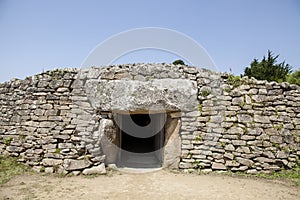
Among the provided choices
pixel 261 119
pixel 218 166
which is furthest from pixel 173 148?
pixel 261 119

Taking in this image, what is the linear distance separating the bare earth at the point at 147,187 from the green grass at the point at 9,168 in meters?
0.26

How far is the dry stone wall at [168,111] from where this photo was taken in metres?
5.57

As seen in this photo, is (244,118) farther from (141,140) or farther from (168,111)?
(141,140)

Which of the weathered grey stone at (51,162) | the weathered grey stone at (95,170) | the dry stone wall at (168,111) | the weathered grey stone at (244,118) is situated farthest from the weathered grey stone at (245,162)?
the weathered grey stone at (51,162)

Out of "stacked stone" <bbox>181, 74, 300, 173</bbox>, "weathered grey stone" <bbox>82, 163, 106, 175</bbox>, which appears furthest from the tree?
"weathered grey stone" <bbox>82, 163, 106, 175</bbox>

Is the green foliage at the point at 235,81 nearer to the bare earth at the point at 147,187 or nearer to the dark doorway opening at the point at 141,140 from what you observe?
the dark doorway opening at the point at 141,140

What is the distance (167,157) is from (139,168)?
93cm

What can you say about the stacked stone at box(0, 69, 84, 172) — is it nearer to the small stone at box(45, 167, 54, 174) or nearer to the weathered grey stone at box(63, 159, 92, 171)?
the small stone at box(45, 167, 54, 174)

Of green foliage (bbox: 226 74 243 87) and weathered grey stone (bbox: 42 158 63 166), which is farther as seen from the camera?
green foliage (bbox: 226 74 243 87)

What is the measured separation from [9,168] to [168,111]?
4.24 meters

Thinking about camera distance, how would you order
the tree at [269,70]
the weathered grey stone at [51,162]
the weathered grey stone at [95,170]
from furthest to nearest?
the tree at [269,70], the weathered grey stone at [51,162], the weathered grey stone at [95,170]

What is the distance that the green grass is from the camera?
502 centimetres

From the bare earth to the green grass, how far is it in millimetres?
265

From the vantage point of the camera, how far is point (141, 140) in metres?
10.4
